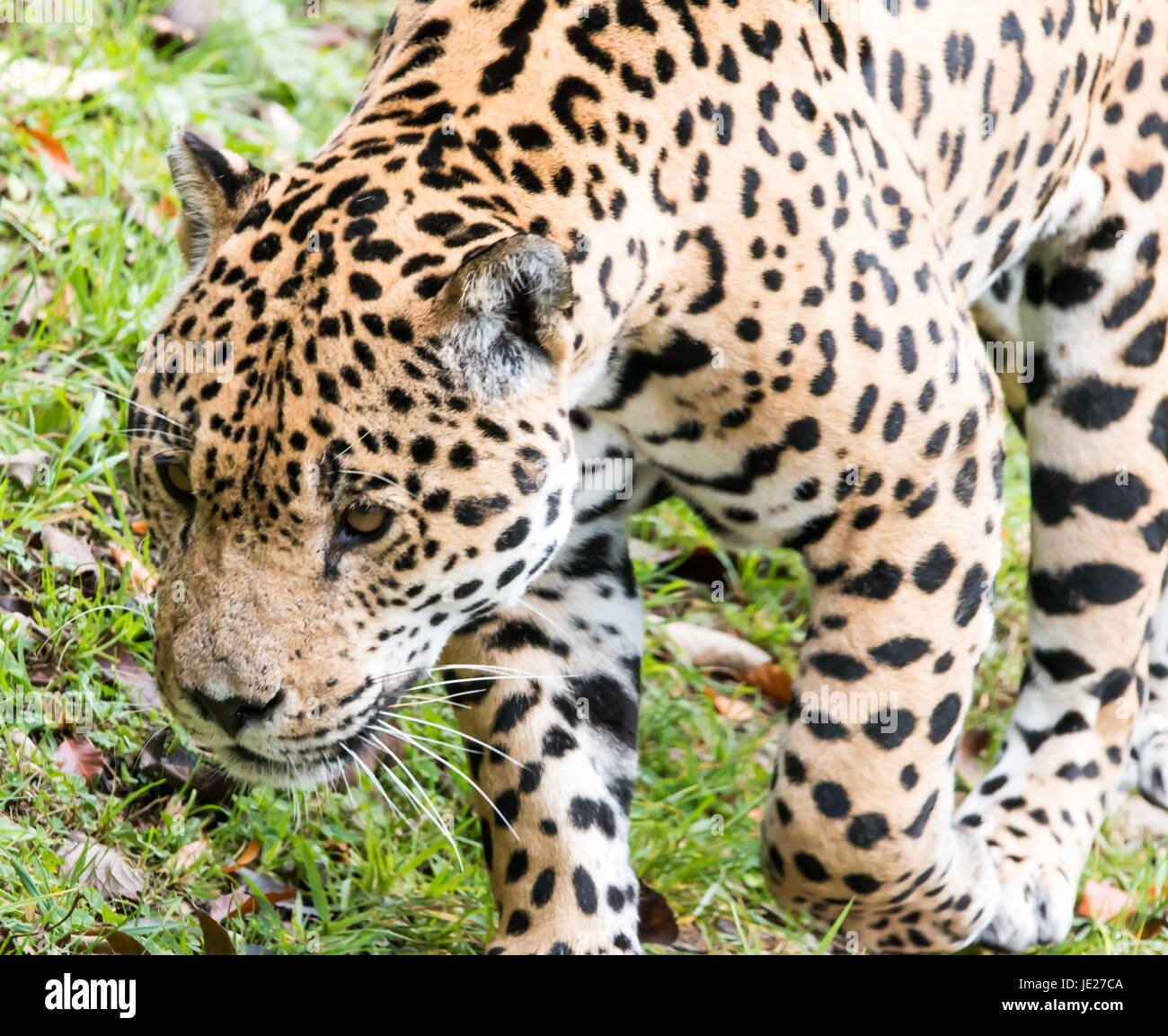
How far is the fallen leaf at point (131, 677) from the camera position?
4973mm

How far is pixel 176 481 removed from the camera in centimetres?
359

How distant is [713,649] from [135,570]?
90.8 inches

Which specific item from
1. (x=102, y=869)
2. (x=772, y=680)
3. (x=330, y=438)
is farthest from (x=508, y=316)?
(x=772, y=680)

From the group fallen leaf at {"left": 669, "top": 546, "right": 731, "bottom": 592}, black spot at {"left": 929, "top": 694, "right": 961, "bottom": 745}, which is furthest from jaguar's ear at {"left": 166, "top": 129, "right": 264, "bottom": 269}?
fallen leaf at {"left": 669, "top": 546, "right": 731, "bottom": 592}

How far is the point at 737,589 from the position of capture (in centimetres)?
692

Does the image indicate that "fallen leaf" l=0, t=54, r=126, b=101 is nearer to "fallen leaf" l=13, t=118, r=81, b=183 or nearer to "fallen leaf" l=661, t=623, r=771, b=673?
"fallen leaf" l=13, t=118, r=81, b=183

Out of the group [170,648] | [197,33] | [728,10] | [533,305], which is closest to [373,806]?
[170,648]

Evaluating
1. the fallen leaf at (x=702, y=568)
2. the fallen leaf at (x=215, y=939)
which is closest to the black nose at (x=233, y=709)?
the fallen leaf at (x=215, y=939)

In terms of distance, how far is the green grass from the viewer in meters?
4.57

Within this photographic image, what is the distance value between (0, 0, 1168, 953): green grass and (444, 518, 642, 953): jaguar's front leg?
1.50 feet

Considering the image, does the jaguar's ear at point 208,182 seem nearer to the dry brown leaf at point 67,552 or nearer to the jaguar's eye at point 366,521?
the jaguar's eye at point 366,521

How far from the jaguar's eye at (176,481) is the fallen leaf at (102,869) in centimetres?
115

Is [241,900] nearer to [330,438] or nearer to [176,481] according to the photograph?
[176,481]
